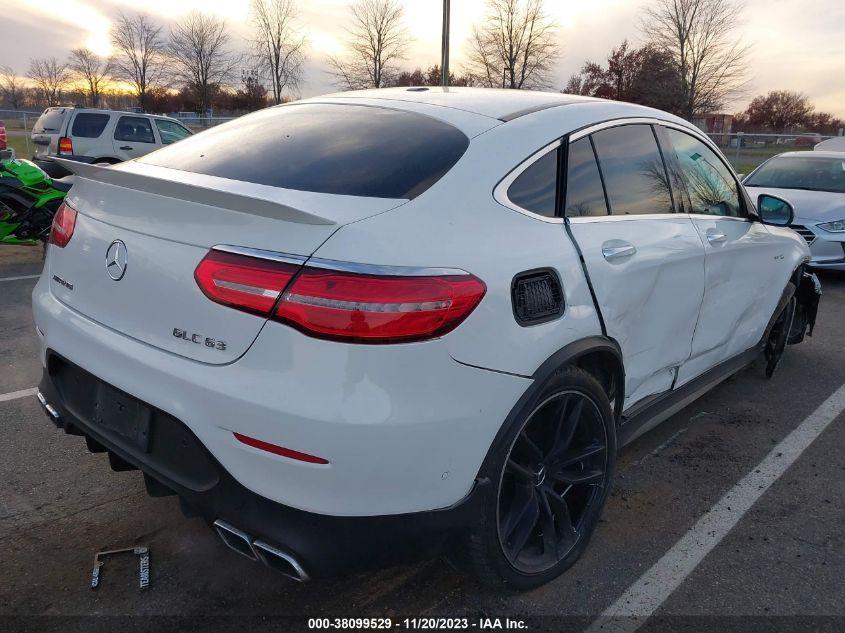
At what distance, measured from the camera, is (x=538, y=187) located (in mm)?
2383

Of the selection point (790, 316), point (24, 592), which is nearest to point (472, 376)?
point (24, 592)

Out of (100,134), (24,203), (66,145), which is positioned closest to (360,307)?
(24,203)

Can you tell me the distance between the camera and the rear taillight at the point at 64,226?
7.89 feet

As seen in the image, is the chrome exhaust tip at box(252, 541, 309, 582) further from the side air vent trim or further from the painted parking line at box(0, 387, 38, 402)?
the painted parking line at box(0, 387, 38, 402)

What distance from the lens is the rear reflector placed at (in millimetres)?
1777

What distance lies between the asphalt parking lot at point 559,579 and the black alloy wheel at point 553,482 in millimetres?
159

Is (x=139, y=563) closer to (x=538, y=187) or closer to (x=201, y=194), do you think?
(x=201, y=194)

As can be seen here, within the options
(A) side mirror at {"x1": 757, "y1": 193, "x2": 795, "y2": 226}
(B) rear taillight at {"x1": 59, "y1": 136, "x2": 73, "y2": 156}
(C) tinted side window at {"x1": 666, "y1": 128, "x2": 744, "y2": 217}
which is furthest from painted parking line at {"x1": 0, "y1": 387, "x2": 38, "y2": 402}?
(B) rear taillight at {"x1": 59, "y1": 136, "x2": 73, "y2": 156}

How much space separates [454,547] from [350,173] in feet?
3.98

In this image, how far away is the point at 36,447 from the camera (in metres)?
3.36

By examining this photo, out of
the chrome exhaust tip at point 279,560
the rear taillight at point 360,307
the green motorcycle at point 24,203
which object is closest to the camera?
the rear taillight at point 360,307

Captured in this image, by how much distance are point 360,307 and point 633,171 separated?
5.55ft

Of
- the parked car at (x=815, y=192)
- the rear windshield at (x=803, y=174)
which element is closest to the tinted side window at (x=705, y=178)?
the parked car at (x=815, y=192)

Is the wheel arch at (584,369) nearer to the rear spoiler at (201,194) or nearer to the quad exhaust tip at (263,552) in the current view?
the quad exhaust tip at (263,552)
